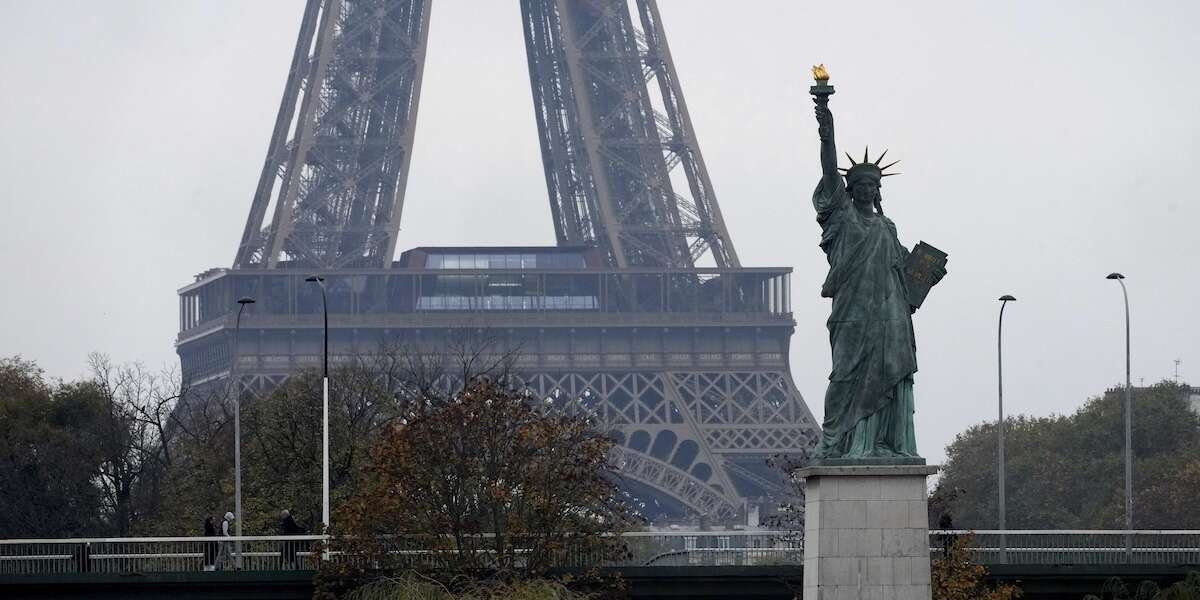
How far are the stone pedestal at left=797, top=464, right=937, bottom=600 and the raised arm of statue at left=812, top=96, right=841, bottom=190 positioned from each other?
401 centimetres

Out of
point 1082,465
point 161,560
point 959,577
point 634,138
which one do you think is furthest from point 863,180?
point 634,138

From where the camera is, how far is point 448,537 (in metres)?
58.4

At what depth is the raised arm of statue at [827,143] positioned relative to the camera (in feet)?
129

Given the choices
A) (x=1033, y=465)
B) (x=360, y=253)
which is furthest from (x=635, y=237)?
(x=1033, y=465)

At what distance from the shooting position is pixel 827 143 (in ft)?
130

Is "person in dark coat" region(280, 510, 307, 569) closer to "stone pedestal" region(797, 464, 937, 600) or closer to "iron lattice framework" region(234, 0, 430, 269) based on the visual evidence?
"stone pedestal" region(797, 464, 937, 600)

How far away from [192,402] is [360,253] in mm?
18893

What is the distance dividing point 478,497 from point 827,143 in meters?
21.0

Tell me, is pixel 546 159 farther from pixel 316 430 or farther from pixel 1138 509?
pixel 316 430

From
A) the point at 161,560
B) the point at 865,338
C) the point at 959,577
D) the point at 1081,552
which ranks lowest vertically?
the point at 959,577

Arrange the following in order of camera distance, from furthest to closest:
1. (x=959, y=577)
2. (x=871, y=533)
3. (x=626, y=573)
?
(x=626, y=573) → (x=959, y=577) → (x=871, y=533)

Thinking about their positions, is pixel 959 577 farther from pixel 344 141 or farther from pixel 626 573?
pixel 344 141

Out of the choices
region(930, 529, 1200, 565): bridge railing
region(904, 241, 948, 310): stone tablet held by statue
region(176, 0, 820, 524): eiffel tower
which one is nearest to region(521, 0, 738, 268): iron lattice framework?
region(176, 0, 820, 524): eiffel tower

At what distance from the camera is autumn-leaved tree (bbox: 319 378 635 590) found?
57.3 meters
